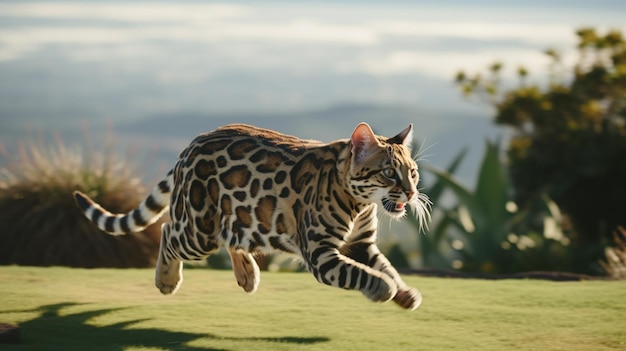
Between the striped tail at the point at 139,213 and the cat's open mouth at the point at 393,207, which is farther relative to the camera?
the striped tail at the point at 139,213

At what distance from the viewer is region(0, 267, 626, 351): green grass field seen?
24.5ft

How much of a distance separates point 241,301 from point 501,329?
→ 7.91 feet

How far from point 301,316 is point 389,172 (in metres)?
1.62

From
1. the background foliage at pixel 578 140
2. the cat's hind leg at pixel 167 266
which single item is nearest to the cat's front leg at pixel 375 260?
the cat's hind leg at pixel 167 266

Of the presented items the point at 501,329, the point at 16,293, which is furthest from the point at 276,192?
the point at 16,293

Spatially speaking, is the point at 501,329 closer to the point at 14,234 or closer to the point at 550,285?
the point at 550,285

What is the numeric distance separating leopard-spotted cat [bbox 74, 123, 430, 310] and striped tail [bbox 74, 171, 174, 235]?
0.83ft

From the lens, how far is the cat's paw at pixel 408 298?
736 centimetres

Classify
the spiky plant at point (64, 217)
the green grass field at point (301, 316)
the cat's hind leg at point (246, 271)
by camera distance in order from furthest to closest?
the spiky plant at point (64, 217) → the cat's hind leg at point (246, 271) → the green grass field at point (301, 316)

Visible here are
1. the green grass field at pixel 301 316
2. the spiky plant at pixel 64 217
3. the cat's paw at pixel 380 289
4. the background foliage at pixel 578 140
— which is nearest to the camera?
the cat's paw at pixel 380 289

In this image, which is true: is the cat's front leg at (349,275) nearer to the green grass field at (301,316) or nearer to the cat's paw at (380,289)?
the cat's paw at (380,289)

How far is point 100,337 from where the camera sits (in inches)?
296

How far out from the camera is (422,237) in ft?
55.4

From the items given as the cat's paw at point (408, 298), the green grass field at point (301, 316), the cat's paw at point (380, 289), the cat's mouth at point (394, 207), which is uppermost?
the cat's mouth at point (394, 207)
